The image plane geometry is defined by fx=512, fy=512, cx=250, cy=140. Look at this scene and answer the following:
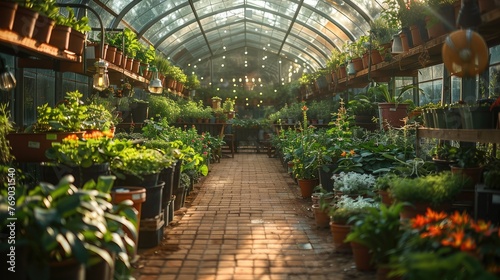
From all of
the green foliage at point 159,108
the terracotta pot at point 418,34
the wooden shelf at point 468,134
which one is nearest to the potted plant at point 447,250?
the wooden shelf at point 468,134

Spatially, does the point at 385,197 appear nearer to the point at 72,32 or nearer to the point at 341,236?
the point at 341,236

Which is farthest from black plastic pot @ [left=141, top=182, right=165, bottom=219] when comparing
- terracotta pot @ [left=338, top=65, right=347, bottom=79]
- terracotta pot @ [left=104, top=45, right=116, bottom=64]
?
terracotta pot @ [left=338, top=65, right=347, bottom=79]

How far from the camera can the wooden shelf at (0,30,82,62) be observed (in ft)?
11.3

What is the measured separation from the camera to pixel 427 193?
3.58 meters

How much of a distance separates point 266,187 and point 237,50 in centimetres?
1510

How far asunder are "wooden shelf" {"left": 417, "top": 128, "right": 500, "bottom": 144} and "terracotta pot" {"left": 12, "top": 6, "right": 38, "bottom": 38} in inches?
131

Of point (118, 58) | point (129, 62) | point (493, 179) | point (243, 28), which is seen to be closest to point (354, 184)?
point (493, 179)

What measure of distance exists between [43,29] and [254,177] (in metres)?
6.12

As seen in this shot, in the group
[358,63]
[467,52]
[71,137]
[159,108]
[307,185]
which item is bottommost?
[307,185]

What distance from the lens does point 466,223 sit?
8.94 ft

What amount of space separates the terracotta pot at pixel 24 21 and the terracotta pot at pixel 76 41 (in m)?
0.95

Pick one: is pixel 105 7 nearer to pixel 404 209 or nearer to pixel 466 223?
pixel 404 209

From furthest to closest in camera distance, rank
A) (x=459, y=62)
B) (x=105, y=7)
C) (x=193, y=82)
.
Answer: (x=193, y=82), (x=105, y=7), (x=459, y=62)

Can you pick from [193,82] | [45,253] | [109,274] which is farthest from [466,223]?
[193,82]
